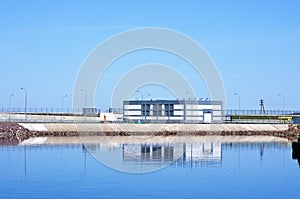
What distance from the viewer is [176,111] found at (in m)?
136

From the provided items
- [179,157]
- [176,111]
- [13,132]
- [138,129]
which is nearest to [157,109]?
[176,111]

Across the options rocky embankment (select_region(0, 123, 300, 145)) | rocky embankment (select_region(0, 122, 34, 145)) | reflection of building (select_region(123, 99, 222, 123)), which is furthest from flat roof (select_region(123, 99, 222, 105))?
rocky embankment (select_region(0, 122, 34, 145))

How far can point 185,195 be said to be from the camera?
28.9 meters

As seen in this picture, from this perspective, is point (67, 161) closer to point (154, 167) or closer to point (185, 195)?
point (154, 167)

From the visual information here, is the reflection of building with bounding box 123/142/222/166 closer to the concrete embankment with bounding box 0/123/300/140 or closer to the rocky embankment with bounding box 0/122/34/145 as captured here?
the rocky embankment with bounding box 0/122/34/145

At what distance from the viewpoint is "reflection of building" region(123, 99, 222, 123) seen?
135 meters

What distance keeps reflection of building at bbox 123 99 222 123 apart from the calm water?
8290cm

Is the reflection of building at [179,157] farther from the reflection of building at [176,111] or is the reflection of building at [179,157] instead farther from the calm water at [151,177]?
the reflection of building at [176,111]

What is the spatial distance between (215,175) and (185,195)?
8.84 m

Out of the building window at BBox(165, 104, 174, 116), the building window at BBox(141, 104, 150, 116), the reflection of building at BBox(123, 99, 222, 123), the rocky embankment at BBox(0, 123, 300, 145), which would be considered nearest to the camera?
the rocky embankment at BBox(0, 123, 300, 145)

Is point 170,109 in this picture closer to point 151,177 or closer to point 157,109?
point 157,109

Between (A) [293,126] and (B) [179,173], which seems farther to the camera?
(A) [293,126]

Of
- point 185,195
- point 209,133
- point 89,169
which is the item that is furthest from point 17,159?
point 209,133

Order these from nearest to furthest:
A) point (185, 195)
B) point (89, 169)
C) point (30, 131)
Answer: point (185, 195) → point (89, 169) → point (30, 131)
